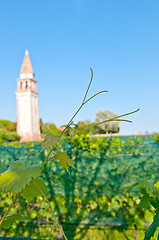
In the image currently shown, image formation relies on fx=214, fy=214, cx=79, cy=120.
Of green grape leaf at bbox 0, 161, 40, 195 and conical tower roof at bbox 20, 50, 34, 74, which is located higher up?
conical tower roof at bbox 20, 50, 34, 74

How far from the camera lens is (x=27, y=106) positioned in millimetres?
44844

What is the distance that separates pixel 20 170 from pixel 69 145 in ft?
8.15

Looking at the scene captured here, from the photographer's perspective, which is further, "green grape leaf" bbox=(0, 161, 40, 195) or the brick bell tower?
the brick bell tower

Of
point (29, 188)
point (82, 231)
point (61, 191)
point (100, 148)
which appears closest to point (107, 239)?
point (82, 231)

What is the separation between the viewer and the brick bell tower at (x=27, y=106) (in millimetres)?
43625

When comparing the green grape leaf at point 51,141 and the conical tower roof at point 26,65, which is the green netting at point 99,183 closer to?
the green grape leaf at point 51,141

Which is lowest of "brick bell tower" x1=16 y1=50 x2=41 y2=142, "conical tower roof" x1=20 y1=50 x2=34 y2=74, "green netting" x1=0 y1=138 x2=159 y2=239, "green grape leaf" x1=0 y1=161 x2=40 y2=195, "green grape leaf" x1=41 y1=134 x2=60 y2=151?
"green netting" x1=0 y1=138 x2=159 y2=239

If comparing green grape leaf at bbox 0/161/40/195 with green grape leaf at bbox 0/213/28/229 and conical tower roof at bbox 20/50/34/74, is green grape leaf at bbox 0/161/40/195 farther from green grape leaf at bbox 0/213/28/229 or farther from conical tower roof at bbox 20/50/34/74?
conical tower roof at bbox 20/50/34/74

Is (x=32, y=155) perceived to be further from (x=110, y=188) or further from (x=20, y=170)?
(x=20, y=170)

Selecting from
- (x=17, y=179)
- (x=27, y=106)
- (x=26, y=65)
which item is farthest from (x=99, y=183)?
(x=26, y=65)

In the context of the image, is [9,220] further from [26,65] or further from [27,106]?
[26,65]

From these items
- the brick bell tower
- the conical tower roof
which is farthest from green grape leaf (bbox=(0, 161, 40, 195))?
A: the conical tower roof

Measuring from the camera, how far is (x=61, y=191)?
316cm

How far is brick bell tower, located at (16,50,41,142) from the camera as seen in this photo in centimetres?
4362
